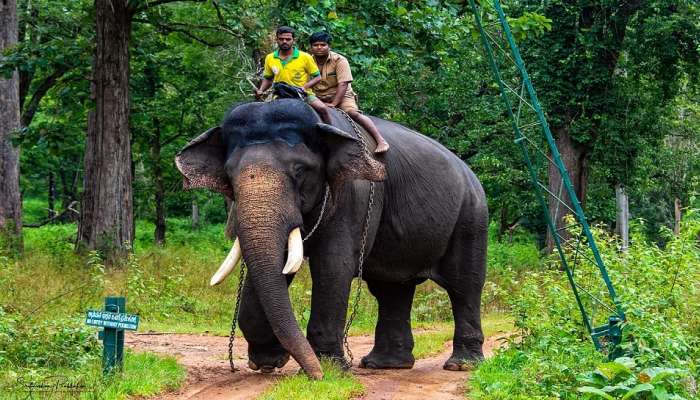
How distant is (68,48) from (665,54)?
43.3ft

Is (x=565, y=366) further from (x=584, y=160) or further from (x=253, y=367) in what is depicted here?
(x=584, y=160)

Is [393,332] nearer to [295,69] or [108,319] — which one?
[295,69]

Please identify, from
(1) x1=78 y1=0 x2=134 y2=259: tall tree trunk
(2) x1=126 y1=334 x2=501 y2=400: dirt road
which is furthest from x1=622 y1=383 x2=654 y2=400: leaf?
(1) x1=78 y1=0 x2=134 y2=259: tall tree trunk

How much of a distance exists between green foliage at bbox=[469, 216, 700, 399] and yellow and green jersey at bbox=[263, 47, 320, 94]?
3.13m

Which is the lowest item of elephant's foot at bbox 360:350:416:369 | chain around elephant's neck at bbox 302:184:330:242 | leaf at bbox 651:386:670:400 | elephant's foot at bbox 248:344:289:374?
elephant's foot at bbox 360:350:416:369

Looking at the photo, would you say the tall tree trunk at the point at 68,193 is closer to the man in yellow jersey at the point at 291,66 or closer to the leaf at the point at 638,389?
the man in yellow jersey at the point at 291,66

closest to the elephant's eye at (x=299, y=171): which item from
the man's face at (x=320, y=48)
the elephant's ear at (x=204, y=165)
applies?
the elephant's ear at (x=204, y=165)

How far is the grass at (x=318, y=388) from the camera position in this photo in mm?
7863

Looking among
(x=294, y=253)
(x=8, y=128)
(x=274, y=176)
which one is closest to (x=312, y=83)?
(x=274, y=176)

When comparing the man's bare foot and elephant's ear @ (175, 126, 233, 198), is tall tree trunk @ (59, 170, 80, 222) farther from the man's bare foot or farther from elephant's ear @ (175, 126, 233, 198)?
elephant's ear @ (175, 126, 233, 198)

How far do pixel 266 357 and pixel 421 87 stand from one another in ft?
55.0

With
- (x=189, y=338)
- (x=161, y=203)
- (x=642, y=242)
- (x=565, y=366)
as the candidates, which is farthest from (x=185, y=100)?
(x=565, y=366)

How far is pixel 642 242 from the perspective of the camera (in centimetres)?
1163

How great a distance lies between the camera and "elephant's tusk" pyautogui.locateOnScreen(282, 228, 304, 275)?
336 inches
